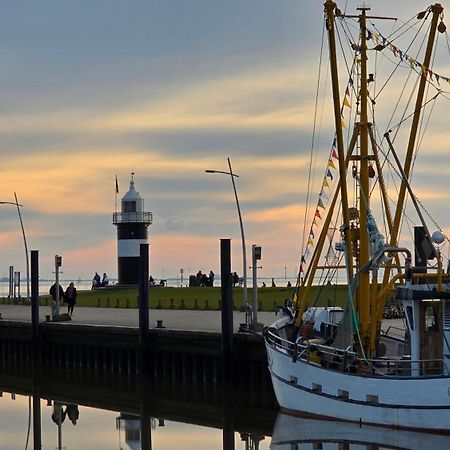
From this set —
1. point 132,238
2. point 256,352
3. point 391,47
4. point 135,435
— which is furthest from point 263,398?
point 132,238

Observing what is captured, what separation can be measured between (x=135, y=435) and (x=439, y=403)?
10126 millimetres

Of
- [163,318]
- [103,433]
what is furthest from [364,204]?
[163,318]

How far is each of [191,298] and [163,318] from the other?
18.7 m

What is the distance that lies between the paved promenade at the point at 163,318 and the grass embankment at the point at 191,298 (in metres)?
2.67

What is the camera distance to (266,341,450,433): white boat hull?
96.4 ft

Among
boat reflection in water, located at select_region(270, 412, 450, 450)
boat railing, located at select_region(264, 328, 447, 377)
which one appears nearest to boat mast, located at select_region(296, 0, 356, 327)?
boat railing, located at select_region(264, 328, 447, 377)

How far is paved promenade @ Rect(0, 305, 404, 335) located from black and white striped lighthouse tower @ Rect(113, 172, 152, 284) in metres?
26.0

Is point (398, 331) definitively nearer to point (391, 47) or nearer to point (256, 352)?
point (256, 352)

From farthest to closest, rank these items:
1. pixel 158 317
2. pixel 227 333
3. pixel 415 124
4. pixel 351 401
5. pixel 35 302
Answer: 1. pixel 158 317
2. pixel 35 302
3. pixel 227 333
4. pixel 415 124
5. pixel 351 401

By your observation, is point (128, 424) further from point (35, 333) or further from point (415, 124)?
point (35, 333)

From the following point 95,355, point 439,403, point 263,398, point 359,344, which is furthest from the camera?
point 95,355

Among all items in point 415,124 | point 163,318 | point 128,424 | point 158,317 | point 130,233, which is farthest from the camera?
point 130,233

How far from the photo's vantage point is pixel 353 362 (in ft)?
105

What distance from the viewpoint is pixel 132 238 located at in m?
91.4
